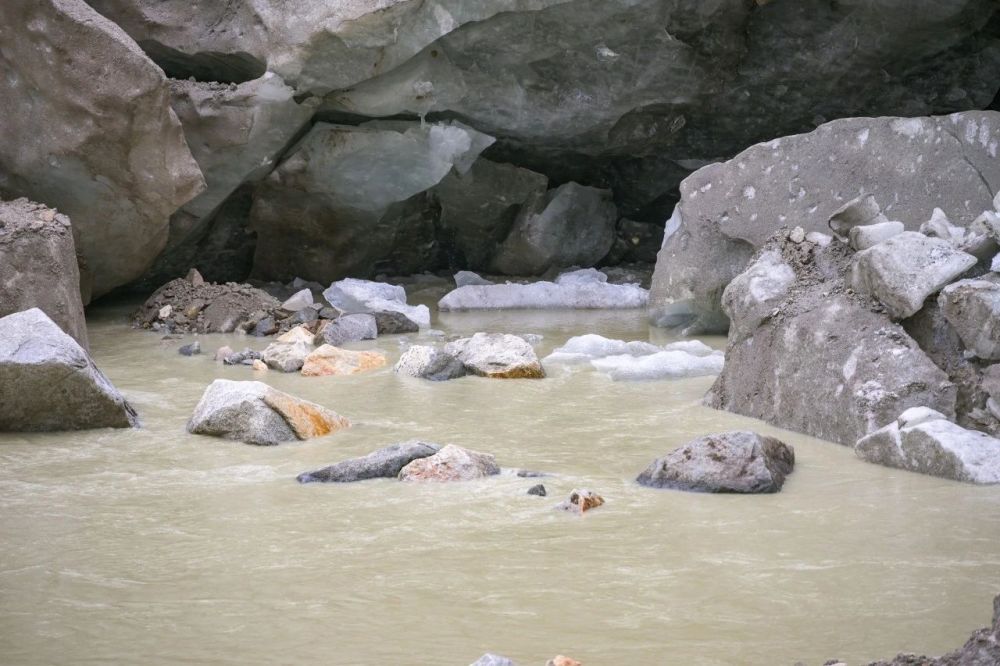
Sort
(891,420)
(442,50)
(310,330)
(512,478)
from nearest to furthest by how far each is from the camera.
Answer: (512,478) < (891,420) < (310,330) < (442,50)

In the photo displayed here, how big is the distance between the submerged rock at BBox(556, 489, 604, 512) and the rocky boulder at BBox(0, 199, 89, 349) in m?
3.27

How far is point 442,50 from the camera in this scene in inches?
324

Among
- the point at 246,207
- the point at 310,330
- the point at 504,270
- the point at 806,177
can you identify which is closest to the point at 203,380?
the point at 310,330

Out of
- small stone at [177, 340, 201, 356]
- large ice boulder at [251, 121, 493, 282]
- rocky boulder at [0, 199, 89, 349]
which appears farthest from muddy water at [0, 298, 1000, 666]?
large ice boulder at [251, 121, 493, 282]

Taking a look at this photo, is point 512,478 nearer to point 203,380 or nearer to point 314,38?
point 203,380

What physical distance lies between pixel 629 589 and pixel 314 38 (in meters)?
5.95

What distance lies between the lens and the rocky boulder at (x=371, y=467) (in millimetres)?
3352

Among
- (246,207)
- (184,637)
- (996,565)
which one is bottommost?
(184,637)

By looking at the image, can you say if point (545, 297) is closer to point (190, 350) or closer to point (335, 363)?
point (190, 350)

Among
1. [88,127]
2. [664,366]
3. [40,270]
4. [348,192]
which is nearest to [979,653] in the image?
[664,366]

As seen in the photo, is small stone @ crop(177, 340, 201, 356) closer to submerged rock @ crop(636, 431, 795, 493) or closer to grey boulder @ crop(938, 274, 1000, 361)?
submerged rock @ crop(636, 431, 795, 493)

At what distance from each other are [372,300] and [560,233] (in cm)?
302

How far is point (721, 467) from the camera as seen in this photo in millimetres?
3189

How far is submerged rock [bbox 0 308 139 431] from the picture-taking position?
402cm
